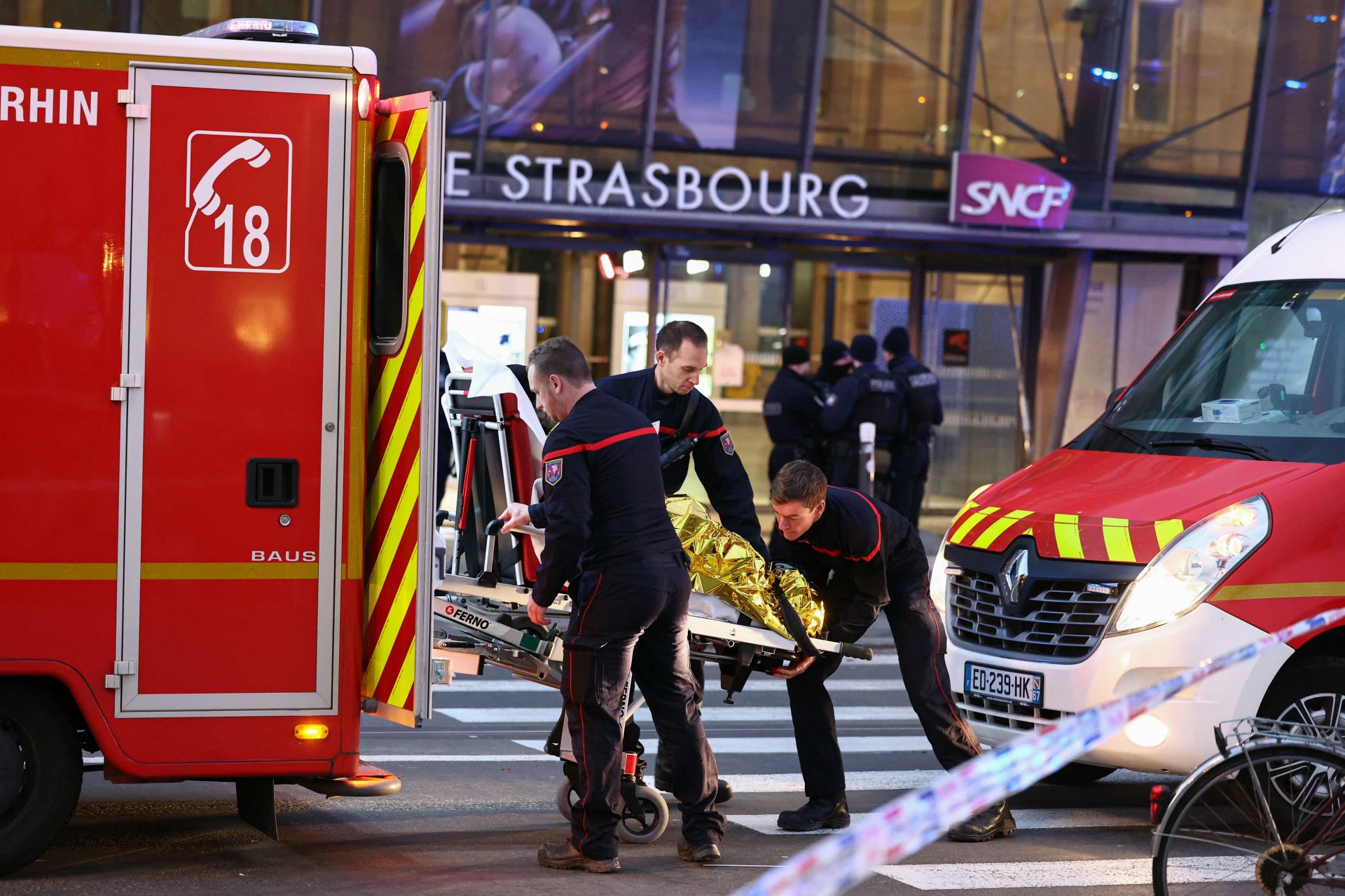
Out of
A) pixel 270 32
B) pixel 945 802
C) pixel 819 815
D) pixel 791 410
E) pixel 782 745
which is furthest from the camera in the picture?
pixel 791 410

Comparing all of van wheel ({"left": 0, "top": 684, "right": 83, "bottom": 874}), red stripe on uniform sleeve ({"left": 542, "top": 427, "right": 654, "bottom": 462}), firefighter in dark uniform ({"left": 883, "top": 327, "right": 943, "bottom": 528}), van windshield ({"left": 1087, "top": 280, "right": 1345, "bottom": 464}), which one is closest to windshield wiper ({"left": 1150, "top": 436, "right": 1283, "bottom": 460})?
van windshield ({"left": 1087, "top": 280, "right": 1345, "bottom": 464})

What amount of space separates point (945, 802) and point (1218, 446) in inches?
168

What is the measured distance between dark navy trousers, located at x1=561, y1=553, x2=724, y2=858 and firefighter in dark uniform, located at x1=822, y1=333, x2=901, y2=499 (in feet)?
26.0

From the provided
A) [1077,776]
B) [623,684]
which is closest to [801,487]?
[623,684]

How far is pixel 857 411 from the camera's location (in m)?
14.1

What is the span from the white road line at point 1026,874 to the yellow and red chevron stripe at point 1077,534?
1177mm

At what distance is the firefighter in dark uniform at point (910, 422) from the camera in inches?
562

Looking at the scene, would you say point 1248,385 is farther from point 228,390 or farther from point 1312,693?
point 228,390

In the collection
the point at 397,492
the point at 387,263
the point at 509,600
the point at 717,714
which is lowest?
the point at 717,714

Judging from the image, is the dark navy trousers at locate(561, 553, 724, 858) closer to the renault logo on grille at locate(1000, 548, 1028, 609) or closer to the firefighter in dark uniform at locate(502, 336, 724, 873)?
the firefighter in dark uniform at locate(502, 336, 724, 873)

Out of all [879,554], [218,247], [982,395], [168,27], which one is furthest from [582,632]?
Result: [982,395]

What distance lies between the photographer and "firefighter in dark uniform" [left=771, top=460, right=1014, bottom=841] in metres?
6.67

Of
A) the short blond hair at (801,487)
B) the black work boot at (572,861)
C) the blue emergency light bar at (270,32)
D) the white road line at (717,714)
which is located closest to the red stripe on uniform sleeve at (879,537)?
the short blond hair at (801,487)

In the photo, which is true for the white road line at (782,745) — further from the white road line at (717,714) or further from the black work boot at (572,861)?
the black work boot at (572,861)
